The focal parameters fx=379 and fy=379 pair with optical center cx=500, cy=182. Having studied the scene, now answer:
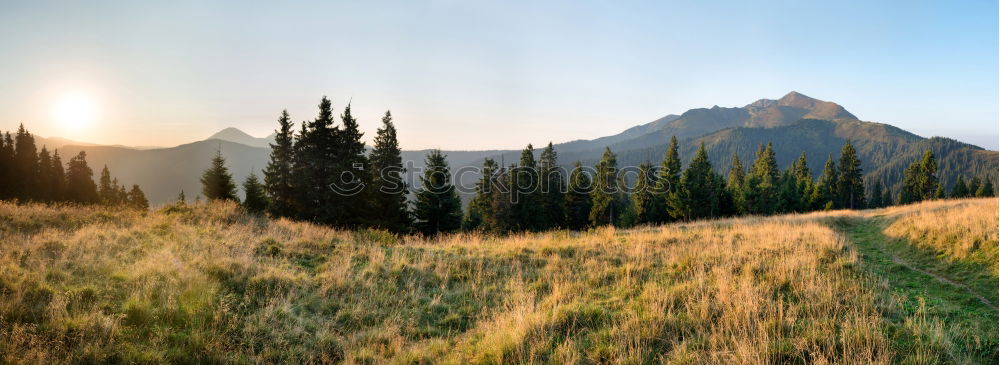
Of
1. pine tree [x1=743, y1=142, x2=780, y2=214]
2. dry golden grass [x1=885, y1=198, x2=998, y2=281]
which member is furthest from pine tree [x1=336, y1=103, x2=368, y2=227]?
pine tree [x1=743, y1=142, x2=780, y2=214]

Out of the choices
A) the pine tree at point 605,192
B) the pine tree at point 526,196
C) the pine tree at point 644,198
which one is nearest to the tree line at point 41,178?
the pine tree at point 526,196

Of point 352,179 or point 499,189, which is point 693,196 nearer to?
point 499,189

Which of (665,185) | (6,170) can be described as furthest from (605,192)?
(6,170)

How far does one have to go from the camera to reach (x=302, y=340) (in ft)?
18.0

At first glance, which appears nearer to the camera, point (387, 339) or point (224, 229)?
point (387, 339)

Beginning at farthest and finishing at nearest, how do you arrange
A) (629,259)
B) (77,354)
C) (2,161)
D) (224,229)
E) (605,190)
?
(605,190) < (2,161) < (224,229) < (629,259) < (77,354)

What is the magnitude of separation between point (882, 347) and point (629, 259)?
5816mm

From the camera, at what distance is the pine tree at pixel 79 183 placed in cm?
5403

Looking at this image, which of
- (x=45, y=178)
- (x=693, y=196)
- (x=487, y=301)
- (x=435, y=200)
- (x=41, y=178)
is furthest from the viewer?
(x=45, y=178)

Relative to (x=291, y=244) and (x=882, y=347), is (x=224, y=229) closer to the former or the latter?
(x=291, y=244)

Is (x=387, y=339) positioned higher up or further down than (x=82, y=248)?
further down

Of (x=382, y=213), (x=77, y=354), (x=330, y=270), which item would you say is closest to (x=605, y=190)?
(x=382, y=213)

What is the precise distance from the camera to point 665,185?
4841 cm

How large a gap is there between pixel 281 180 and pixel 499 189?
21.5m
